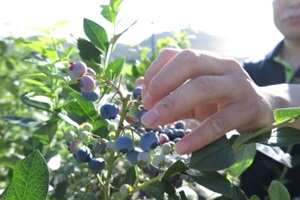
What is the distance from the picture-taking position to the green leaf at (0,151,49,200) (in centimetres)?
43

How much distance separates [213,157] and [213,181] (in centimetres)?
3

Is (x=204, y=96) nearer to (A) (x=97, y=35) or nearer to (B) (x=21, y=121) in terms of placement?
(A) (x=97, y=35)

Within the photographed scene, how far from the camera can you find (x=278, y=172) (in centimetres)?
162

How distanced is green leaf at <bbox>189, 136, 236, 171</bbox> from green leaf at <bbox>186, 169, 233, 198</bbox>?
0.03m

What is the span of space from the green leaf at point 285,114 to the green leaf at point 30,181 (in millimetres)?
302

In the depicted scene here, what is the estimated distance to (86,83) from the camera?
59cm

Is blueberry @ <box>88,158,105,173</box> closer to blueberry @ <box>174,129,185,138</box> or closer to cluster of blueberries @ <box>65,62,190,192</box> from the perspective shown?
cluster of blueberries @ <box>65,62,190,192</box>

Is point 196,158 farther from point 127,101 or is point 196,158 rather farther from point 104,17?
point 104,17

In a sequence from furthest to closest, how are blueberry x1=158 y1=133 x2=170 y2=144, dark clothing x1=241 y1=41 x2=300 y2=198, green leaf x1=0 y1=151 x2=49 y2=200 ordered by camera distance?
dark clothing x1=241 y1=41 x2=300 y2=198, blueberry x1=158 y1=133 x2=170 y2=144, green leaf x1=0 y1=151 x2=49 y2=200

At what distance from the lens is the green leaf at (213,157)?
54cm

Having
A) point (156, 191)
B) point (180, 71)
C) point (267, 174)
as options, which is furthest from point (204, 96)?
point (267, 174)

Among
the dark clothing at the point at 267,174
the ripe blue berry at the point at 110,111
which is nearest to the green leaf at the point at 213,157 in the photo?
the ripe blue berry at the point at 110,111

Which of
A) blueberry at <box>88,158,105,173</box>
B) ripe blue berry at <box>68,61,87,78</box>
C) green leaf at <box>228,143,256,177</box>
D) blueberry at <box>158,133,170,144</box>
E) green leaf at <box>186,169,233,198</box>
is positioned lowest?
green leaf at <box>228,143,256,177</box>

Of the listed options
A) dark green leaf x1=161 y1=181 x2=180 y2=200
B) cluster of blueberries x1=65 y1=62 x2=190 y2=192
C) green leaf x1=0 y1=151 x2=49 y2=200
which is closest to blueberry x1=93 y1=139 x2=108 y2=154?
cluster of blueberries x1=65 y1=62 x2=190 y2=192
